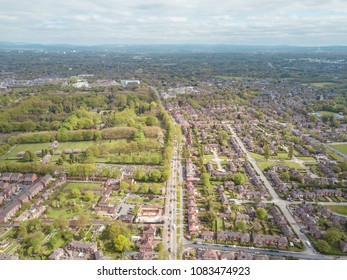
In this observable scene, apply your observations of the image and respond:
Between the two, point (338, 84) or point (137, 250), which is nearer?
point (137, 250)

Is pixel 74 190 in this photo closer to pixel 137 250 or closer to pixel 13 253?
pixel 13 253

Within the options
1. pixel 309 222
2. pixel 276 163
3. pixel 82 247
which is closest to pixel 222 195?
pixel 309 222

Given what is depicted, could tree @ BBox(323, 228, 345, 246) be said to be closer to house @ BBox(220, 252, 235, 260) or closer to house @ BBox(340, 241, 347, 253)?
Answer: house @ BBox(340, 241, 347, 253)

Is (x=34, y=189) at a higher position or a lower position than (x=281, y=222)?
higher

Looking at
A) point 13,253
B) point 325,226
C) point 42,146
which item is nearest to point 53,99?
point 42,146

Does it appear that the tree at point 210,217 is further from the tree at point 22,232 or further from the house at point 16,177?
the house at point 16,177

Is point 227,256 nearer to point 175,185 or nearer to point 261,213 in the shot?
point 261,213
